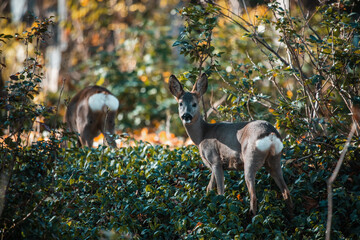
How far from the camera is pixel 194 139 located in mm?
5652

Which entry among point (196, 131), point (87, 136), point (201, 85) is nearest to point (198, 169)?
point (196, 131)

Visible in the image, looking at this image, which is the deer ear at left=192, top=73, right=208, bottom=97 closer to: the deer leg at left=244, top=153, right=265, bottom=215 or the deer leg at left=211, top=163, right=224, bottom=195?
the deer leg at left=211, top=163, right=224, bottom=195

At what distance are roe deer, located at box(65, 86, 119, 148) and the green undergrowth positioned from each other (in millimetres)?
1591

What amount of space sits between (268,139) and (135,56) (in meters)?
10.00

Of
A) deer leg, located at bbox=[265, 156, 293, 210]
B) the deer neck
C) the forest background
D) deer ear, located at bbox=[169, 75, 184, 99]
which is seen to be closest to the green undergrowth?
the forest background

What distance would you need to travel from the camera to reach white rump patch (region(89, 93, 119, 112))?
757 cm

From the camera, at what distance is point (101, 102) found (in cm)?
758

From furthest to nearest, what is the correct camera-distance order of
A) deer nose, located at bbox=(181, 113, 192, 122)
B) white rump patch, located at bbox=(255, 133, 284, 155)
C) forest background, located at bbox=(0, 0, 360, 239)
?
deer nose, located at bbox=(181, 113, 192, 122) → white rump patch, located at bbox=(255, 133, 284, 155) → forest background, located at bbox=(0, 0, 360, 239)

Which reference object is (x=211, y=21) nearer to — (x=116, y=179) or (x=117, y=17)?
(x=116, y=179)

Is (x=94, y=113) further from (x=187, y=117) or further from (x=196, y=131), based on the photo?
(x=187, y=117)

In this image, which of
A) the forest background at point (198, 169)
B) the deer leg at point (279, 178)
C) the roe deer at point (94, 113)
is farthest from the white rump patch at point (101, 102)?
the deer leg at point (279, 178)

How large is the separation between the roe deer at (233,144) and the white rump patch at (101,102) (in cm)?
200

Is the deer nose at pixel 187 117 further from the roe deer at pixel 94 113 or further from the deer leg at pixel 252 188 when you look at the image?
the roe deer at pixel 94 113

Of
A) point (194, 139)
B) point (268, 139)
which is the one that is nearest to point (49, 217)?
point (194, 139)
